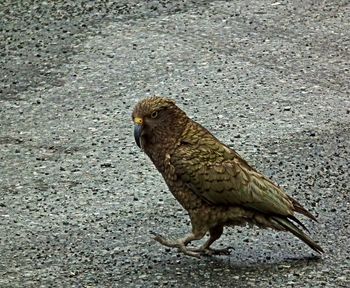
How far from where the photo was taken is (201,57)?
8477 mm

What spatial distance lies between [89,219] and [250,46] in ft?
9.85

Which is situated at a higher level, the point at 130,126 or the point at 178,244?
the point at 178,244

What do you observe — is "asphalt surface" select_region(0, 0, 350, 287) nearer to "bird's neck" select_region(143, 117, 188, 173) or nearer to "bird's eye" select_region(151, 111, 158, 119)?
"bird's neck" select_region(143, 117, 188, 173)

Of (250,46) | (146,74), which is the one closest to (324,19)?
(250,46)

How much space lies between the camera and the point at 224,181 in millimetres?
5465

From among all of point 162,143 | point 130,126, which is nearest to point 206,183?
point 162,143

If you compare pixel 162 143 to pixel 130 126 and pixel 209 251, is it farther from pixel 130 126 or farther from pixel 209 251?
pixel 130 126

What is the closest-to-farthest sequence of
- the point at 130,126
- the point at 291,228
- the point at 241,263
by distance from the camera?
the point at 291,228 < the point at 241,263 < the point at 130,126

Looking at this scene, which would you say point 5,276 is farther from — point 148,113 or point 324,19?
point 324,19

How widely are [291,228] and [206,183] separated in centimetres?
48

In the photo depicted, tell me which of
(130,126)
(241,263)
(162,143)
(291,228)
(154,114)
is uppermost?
(154,114)

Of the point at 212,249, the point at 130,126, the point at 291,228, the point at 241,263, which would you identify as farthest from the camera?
the point at 130,126

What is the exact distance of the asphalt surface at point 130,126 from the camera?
18.4ft

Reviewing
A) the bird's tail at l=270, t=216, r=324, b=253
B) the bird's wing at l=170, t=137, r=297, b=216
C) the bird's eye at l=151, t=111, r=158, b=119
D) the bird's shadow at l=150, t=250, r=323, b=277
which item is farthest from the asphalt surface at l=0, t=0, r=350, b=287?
the bird's eye at l=151, t=111, r=158, b=119
